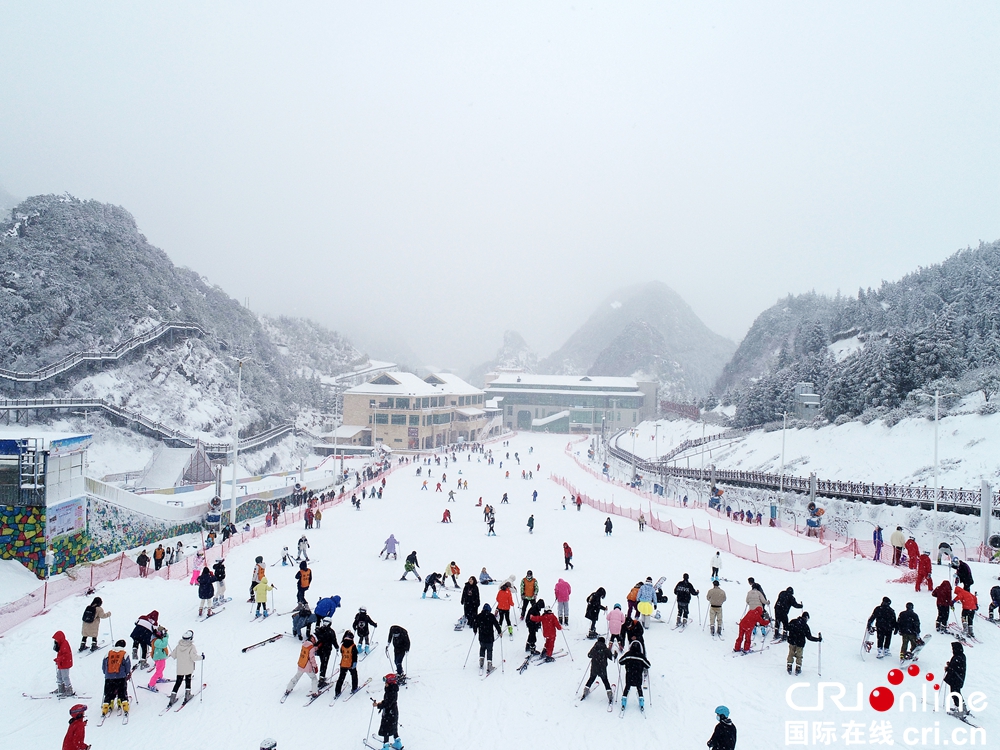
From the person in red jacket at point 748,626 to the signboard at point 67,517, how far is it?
67.5 ft

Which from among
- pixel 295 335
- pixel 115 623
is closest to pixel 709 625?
pixel 115 623

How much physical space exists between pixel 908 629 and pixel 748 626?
2.47 metres

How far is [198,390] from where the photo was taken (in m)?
52.3

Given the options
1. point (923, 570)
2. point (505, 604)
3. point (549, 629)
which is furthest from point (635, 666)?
point (923, 570)

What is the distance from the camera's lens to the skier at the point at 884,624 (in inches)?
388

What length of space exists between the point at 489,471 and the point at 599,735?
134 ft

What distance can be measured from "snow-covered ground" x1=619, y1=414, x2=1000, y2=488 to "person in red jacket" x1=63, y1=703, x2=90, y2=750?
29.4 meters

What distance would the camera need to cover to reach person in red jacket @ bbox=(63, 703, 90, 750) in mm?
7121

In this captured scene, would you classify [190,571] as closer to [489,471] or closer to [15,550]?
[15,550]

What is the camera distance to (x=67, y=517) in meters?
19.8

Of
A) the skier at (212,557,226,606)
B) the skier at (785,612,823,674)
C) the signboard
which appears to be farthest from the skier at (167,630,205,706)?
the signboard

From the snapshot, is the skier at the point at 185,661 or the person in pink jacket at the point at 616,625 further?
the person in pink jacket at the point at 616,625

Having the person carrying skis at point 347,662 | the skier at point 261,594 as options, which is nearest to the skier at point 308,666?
the person carrying skis at point 347,662

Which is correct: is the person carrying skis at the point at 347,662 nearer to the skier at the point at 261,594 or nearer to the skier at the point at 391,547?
the skier at the point at 261,594
